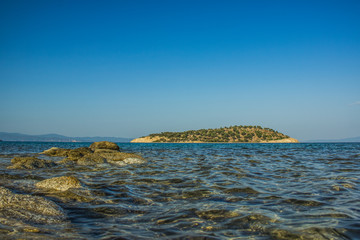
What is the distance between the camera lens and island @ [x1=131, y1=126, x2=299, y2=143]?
535ft

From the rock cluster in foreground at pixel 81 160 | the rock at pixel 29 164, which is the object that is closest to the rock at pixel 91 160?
the rock cluster in foreground at pixel 81 160

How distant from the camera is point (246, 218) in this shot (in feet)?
15.6

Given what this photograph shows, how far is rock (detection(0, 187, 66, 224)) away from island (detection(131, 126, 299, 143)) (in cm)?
16204

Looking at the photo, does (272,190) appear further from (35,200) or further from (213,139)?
(213,139)

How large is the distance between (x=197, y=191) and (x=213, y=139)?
533 feet

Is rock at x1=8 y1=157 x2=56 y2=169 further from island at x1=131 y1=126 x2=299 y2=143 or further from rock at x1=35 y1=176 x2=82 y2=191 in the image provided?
island at x1=131 y1=126 x2=299 y2=143

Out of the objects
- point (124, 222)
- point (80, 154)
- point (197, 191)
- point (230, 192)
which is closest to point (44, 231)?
point (124, 222)

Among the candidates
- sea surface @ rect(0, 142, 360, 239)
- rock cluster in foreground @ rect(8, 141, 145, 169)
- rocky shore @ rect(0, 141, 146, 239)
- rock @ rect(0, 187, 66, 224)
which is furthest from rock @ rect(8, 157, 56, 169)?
rock @ rect(0, 187, 66, 224)

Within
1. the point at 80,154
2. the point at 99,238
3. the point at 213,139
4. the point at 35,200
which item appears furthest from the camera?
the point at 213,139

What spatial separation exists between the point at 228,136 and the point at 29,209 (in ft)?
560

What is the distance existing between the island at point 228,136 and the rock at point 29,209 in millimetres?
162035

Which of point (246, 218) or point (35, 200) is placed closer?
point (246, 218)

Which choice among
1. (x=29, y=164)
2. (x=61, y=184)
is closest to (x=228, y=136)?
(x=29, y=164)

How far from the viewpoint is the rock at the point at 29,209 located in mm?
4754
